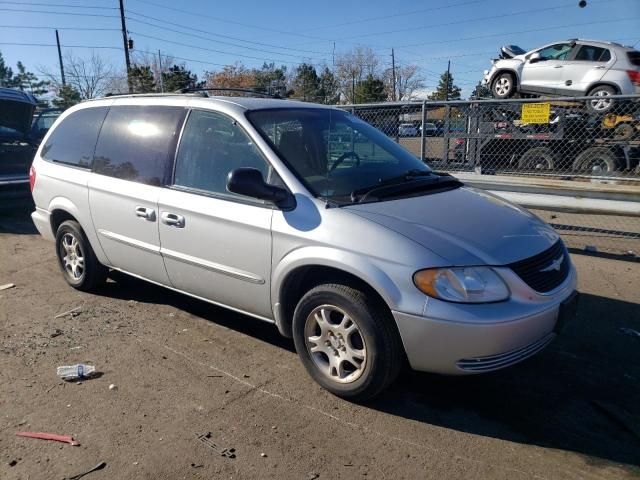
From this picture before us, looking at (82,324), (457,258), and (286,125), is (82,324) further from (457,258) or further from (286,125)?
(457,258)

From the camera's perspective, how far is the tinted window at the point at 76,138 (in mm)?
4855

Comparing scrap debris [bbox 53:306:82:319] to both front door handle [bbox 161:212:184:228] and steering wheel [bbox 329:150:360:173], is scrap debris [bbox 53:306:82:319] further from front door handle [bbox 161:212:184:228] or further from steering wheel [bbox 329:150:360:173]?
steering wheel [bbox 329:150:360:173]

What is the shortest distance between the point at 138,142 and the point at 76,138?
106 centimetres

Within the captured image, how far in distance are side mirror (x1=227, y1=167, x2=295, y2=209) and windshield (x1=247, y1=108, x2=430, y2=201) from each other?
0.62 ft

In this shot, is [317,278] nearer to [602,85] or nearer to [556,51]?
[602,85]

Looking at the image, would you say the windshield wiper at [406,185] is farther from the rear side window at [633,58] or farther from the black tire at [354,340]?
the rear side window at [633,58]

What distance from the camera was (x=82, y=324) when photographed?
4.46 m

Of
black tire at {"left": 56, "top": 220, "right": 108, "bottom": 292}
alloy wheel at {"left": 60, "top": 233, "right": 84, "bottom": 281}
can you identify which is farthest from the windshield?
alloy wheel at {"left": 60, "top": 233, "right": 84, "bottom": 281}

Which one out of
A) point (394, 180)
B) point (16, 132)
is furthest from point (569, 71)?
point (16, 132)

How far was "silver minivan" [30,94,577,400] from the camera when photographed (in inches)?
113

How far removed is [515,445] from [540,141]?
9.05 meters

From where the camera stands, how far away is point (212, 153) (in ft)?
12.7

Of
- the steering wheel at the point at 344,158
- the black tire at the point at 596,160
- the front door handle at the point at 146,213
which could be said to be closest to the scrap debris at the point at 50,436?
the front door handle at the point at 146,213

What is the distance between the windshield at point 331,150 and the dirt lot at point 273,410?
134 cm
